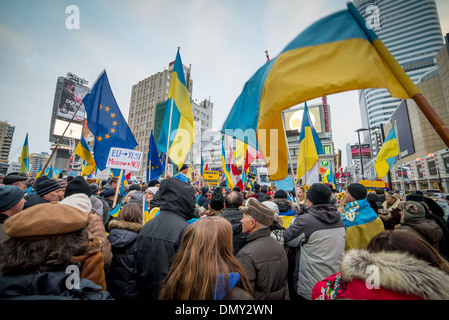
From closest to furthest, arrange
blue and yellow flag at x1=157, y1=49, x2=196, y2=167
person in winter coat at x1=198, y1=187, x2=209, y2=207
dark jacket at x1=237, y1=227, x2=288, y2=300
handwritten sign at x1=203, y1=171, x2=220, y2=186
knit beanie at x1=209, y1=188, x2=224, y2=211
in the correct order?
dark jacket at x1=237, y1=227, x2=288, y2=300 → knit beanie at x1=209, y1=188, x2=224, y2=211 → blue and yellow flag at x1=157, y1=49, x2=196, y2=167 → person in winter coat at x1=198, y1=187, x2=209, y2=207 → handwritten sign at x1=203, y1=171, x2=220, y2=186

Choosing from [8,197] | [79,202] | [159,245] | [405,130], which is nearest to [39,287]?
[79,202]

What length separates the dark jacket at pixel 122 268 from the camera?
246 centimetres

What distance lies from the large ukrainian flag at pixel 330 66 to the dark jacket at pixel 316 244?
5.01ft

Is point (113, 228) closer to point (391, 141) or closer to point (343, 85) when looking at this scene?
point (343, 85)

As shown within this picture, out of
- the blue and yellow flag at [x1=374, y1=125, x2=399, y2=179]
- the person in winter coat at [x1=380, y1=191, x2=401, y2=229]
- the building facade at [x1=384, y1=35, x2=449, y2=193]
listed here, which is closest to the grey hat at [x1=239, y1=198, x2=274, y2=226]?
the person in winter coat at [x1=380, y1=191, x2=401, y2=229]

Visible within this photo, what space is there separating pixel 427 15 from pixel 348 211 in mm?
140331

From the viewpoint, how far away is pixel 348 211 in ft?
10.7

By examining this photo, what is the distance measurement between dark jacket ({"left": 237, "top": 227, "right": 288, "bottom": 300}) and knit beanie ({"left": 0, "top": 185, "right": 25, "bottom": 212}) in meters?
2.85

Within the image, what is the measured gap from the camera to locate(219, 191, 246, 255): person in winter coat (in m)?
2.83

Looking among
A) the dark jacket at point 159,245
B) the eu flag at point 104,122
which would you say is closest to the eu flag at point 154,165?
the eu flag at point 104,122

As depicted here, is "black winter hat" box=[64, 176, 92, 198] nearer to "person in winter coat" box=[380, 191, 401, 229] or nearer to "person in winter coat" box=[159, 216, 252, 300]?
"person in winter coat" box=[159, 216, 252, 300]

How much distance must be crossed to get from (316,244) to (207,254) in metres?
1.88
